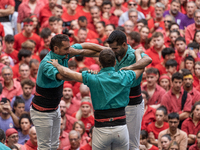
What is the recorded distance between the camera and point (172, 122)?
720 cm

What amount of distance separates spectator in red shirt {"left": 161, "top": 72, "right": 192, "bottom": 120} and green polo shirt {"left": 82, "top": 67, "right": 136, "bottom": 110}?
11.2ft

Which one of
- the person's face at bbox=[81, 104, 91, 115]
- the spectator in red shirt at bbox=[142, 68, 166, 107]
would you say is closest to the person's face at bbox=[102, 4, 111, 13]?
the spectator in red shirt at bbox=[142, 68, 166, 107]

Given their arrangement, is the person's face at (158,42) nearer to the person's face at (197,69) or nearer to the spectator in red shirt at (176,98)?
the person's face at (197,69)

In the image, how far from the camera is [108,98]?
457 cm

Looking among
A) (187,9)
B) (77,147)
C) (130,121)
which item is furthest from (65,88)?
(187,9)

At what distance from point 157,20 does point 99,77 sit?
6379 mm

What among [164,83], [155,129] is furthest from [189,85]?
[155,129]

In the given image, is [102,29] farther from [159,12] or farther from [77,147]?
[77,147]

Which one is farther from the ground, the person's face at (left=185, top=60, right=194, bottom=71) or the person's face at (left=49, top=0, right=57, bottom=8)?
the person's face at (left=49, top=0, right=57, bottom=8)

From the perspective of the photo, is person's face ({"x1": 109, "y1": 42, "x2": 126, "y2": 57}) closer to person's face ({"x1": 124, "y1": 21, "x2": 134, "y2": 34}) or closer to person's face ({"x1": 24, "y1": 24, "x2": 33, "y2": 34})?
person's face ({"x1": 124, "y1": 21, "x2": 134, "y2": 34})

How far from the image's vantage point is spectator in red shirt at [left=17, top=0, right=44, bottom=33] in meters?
10.5

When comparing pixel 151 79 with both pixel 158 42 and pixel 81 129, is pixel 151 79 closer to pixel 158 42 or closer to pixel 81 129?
pixel 158 42

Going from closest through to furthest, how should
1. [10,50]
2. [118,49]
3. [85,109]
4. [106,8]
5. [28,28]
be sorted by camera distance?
[118,49]
[85,109]
[10,50]
[28,28]
[106,8]

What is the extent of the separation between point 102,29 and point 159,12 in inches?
63.5
